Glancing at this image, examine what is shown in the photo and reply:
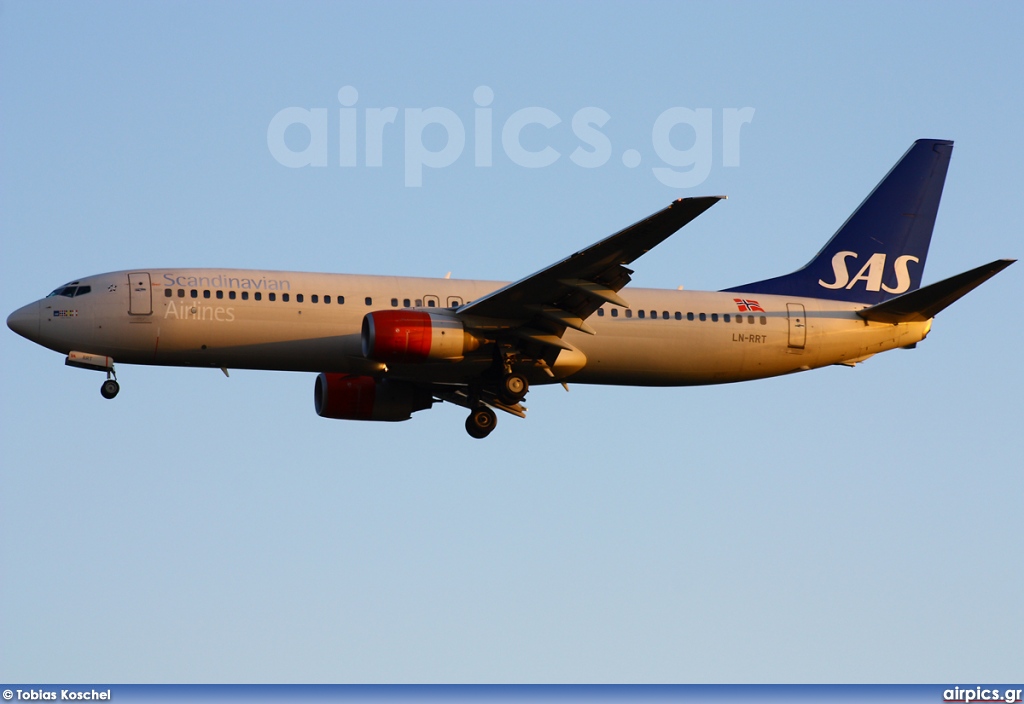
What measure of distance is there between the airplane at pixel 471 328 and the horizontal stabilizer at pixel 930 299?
56 millimetres

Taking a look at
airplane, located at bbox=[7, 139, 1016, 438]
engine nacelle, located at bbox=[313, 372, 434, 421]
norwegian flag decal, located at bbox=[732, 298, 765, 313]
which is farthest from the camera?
engine nacelle, located at bbox=[313, 372, 434, 421]

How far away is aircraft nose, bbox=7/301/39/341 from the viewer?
3684 centimetres

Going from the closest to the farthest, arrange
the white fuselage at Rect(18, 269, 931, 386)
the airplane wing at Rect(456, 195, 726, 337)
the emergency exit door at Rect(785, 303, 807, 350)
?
the airplane wing at Rect(456, 195, 726, 337), the white fuselage at Rect(18, 269, 931, 386), the emergency exit door at Rect(785, 303, 807, 350)

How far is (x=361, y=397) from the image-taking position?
4125 centimetres

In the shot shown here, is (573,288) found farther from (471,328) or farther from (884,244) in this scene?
(884,244)

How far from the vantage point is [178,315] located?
3638 centimetres

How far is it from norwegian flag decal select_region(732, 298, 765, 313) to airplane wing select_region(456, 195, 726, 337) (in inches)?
194

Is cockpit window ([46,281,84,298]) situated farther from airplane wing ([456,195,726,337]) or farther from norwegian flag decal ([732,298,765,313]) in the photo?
norwegian flag decal ([732,298,765,313])

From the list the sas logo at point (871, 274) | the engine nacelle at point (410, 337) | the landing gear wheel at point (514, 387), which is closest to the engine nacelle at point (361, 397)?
the landing gear wheel at point (514, 387)

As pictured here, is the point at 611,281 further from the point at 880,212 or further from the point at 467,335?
the point at 880,212

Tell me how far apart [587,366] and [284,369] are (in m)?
8.06

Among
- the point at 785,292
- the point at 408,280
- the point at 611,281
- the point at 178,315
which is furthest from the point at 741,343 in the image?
the point at 178,315

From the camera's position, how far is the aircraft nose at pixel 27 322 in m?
36.8

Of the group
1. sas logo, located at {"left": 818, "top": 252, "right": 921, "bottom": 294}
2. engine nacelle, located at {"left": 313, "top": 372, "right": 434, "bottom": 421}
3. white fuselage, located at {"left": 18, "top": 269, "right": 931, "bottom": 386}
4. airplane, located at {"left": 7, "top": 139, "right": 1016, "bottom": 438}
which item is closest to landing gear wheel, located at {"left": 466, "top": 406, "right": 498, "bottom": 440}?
airplane, located at {"left": 7, "top": 139, "right": 1016, "bottom": 438}
